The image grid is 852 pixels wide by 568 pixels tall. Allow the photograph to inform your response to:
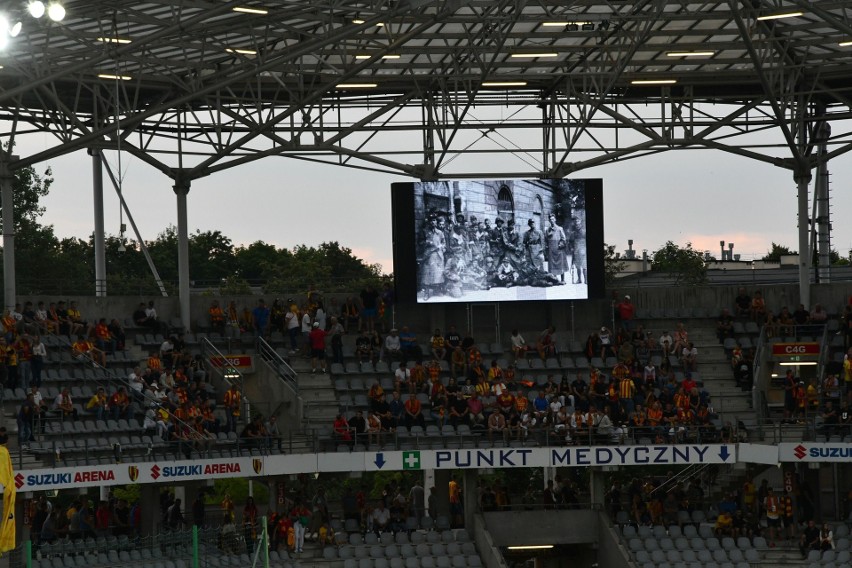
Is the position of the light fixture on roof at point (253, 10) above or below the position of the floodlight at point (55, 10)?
above

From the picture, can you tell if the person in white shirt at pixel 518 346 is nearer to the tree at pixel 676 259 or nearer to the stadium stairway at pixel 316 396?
the stadium stairway at pixel 316 396

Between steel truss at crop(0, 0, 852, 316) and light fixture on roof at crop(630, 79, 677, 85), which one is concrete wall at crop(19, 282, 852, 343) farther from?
light fixture on roof at crop(630, 79, 677, 85)

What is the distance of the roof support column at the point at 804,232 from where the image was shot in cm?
3781

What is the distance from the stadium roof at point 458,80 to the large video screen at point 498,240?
71cm

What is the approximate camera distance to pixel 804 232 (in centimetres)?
3800

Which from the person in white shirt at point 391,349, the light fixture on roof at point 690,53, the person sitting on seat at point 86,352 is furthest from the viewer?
the person in white shirt at point 391,349

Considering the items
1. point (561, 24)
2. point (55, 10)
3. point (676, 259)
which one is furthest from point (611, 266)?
point (55, 10)

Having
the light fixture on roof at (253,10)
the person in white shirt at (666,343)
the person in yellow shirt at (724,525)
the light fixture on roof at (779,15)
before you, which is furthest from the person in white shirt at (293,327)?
the light fixture on roof at (779,15)

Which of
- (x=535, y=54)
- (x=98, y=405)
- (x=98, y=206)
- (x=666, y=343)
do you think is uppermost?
(x=535, y=54)

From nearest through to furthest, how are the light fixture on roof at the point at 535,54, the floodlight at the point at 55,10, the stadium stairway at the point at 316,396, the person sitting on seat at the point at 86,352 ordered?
the floodlight at the point at 55,10
the person sitting on seat at the point at 86,352
the stadium stairway at the point at 316,396
the light fixture on roof at the point at 535,54

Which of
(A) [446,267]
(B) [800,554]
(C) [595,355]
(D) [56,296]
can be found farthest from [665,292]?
(D) [56,296]

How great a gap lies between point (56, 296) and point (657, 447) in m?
14.5

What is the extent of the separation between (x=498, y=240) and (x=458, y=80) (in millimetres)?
4065

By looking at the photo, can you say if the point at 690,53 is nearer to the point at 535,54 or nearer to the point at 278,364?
the point at 535,54
